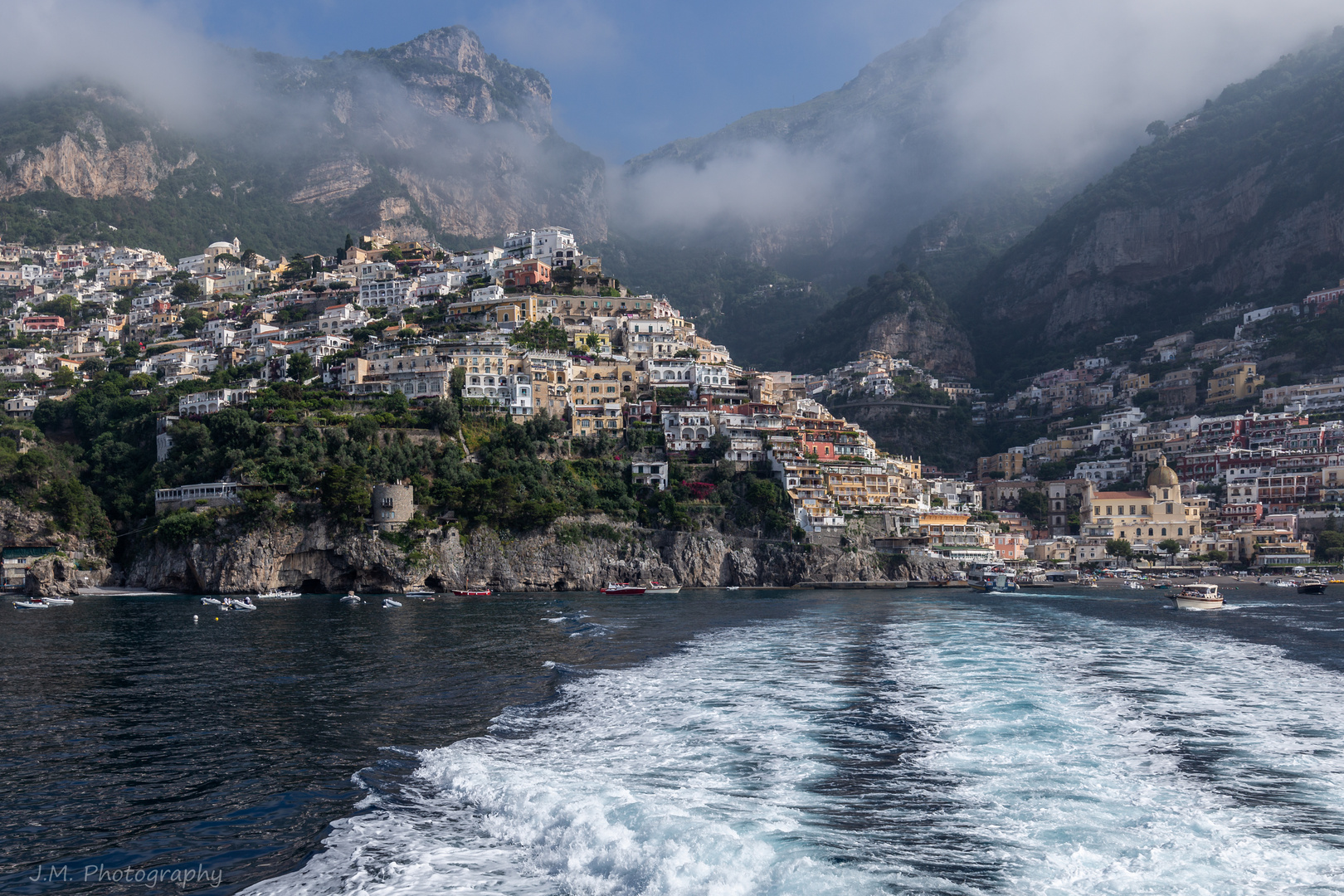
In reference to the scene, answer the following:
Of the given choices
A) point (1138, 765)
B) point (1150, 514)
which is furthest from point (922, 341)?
point (1138, 765)

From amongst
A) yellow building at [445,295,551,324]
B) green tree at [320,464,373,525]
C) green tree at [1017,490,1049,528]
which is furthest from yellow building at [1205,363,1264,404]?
green tree at [320,464,373,525]

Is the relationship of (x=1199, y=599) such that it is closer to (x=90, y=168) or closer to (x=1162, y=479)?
(x=1162, y=479)

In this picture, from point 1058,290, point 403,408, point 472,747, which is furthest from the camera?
point 1058,290

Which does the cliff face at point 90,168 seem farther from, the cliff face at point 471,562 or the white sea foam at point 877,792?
the white sea foam at point 877,792

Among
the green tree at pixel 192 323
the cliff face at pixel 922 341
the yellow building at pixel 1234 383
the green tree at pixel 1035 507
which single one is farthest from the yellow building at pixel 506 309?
the yellow building at pixel 1234 383

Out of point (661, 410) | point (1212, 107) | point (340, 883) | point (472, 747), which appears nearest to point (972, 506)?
point (661, 410)

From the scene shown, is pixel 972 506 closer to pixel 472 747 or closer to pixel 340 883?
pixel 472 747

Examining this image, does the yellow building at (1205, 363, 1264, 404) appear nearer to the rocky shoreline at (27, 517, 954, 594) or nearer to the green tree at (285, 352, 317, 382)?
the rocky shoreline at (27, 517, 954, 594)
